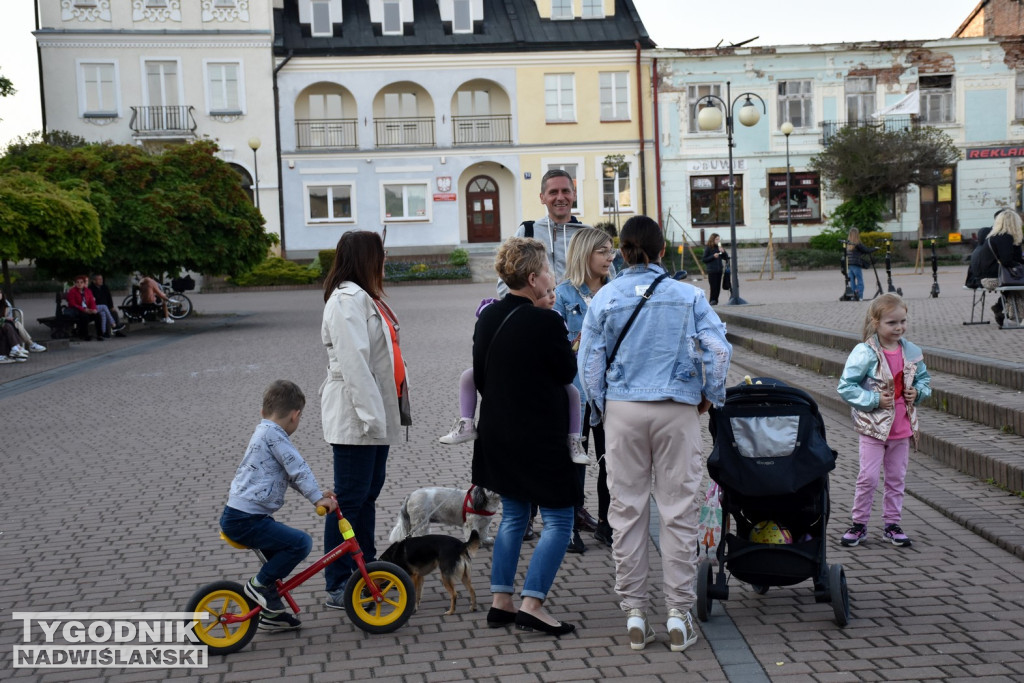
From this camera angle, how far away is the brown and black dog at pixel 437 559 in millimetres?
5289

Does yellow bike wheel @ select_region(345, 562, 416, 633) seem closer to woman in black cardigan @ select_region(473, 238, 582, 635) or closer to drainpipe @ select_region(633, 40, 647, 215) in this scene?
woman in black cardigan @ select_region(473, 238, 582, 635)

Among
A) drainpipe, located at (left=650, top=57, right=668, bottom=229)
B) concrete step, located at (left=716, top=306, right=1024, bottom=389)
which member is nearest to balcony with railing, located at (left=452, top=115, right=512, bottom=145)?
drainpipe, located at (left=650, top=57, right=668, bottom=229)

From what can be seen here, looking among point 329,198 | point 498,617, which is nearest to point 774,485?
point 498,617

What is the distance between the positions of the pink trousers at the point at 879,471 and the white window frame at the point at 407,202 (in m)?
41.2

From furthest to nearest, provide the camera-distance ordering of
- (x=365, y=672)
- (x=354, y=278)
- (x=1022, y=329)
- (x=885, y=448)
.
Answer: (x=1022, y=329) < (x=885, y=448) < (x=354, y=278) < (x=365, y=672)

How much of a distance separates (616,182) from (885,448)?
40572 mm

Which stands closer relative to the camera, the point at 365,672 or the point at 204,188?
the point at 365,672

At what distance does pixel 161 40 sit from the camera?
4466 cm

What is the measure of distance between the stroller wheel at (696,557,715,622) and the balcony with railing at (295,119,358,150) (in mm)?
42982

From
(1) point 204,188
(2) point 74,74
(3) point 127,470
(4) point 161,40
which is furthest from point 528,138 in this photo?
(3) point 127,470

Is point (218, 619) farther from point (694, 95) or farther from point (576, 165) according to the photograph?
point (694, 95)

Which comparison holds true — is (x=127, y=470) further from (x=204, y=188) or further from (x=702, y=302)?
(x=204, y=188)

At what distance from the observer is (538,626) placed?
192 inches

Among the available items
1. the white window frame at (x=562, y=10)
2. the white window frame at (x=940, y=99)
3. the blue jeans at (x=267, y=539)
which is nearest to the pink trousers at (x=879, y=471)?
the blue jeans at (x=267, y=539)
